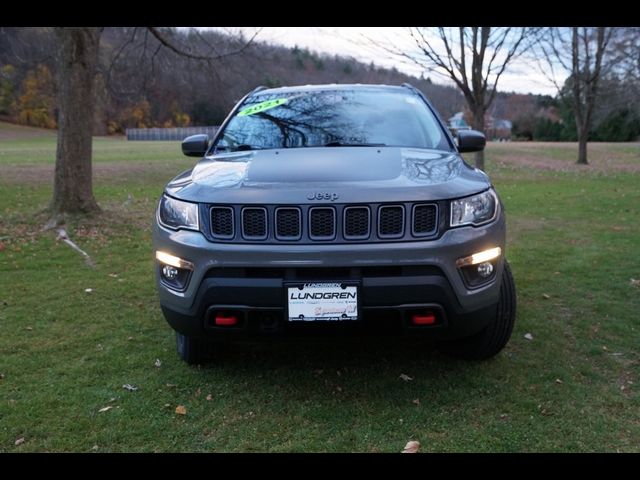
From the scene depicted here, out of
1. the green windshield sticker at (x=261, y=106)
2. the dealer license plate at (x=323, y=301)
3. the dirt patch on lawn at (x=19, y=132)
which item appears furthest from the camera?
the dirt patch on lawn at (x=19, y=132)

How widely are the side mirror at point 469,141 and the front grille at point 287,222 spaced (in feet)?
5.96

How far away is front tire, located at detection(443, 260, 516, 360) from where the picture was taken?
3389 mm

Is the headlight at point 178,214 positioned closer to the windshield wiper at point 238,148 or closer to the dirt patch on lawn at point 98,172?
the windshield wiper at point 238,148

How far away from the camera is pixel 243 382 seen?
3.36 m

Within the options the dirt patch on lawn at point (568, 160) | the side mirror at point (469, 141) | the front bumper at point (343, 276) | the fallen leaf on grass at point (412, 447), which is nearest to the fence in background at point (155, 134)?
the dirt patch on lawn at point (568, 160)

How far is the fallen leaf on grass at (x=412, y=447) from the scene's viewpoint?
8.61 feet

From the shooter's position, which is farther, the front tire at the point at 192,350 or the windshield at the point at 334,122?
the windshield at the point at 334,122

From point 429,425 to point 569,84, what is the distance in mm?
28277

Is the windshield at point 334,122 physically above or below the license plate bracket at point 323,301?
above

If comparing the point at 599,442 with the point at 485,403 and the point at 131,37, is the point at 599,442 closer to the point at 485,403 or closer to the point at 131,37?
the point at 485,403

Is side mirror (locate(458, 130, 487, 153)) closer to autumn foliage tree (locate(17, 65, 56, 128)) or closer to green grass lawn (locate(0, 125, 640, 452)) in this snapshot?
green grass lawn (locate(0, 125, 640, 452))

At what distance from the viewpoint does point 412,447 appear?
104 inches

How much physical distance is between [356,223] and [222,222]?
2.21 ft
